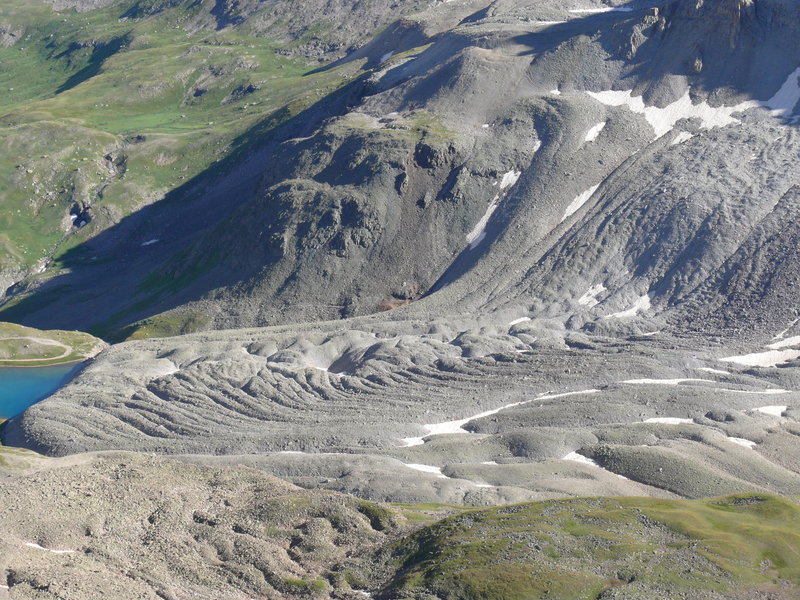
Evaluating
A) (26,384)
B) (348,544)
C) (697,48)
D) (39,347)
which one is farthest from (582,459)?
(697,48)

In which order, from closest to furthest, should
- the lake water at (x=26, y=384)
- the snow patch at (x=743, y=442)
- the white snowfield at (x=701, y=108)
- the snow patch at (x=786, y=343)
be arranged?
the snow patch at (x=743, y=442)
the snow patch at (x=786, y=343)
the lake water at (x=26, y=384)
the white snowfield at (x=701, y=108)

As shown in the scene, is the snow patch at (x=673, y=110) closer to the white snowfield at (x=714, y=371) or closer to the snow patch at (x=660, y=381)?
the white snowfield at (x=714, y=371)

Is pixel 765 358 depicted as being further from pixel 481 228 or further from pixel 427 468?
pixel 481 228

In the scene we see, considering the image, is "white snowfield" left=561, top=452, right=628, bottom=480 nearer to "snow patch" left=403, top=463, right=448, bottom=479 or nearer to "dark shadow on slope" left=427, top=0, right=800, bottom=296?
"snow patch" left=403, top=463, right=448, bottom=479

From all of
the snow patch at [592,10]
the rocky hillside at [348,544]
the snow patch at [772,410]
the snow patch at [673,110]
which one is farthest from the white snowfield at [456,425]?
the snow patch at [592,10]

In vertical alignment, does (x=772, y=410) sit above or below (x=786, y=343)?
below

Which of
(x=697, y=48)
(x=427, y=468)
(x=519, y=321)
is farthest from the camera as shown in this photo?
(x=697, y=48)

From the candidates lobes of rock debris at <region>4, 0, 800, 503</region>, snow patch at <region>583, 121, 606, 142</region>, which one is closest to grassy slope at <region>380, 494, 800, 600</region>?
lobes of rock debris at <region>4, 0, 800, 503</region>
